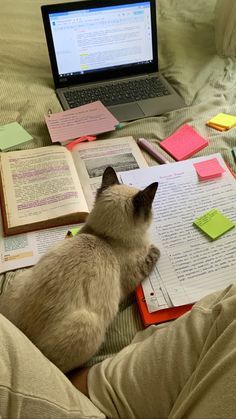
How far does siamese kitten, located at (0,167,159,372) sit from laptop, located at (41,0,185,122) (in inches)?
21.4

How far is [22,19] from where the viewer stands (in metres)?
→ 1.69

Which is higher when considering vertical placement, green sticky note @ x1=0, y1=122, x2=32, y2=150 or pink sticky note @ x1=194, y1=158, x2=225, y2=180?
green sticky note @ x1=0, y1=122, x2=32, y2=150

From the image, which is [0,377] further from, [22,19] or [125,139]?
[22,19]

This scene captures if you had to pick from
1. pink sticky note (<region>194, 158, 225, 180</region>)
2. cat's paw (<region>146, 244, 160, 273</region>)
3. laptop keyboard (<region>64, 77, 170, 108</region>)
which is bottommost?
cat's paw (<region>146, 244, 160, 273</region>)

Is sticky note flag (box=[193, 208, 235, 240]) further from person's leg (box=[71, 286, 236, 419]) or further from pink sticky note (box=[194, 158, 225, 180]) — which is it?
person's leg (box=[71, 286, 236, 419])

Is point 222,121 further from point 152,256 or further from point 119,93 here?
point 152,256

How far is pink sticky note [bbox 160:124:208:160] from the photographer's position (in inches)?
46.4

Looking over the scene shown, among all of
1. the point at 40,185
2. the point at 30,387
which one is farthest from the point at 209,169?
the point at 30,387

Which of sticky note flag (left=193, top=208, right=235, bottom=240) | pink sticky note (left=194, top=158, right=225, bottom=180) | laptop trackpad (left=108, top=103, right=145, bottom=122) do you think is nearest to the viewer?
sticky note flag (left=193, top=208, right=235, bottom=240)

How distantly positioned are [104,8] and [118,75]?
0.76 feet

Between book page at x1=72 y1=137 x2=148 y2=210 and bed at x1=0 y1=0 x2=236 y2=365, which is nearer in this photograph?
book page at x1=72 y1=137 x2=148 y2=210

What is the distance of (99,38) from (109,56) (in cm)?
7

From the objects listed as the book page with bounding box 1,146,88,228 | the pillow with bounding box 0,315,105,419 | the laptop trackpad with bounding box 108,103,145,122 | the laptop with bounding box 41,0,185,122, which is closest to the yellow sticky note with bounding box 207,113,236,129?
the laptop with bounding box 41,0,185,122

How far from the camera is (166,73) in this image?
1.52 meters
